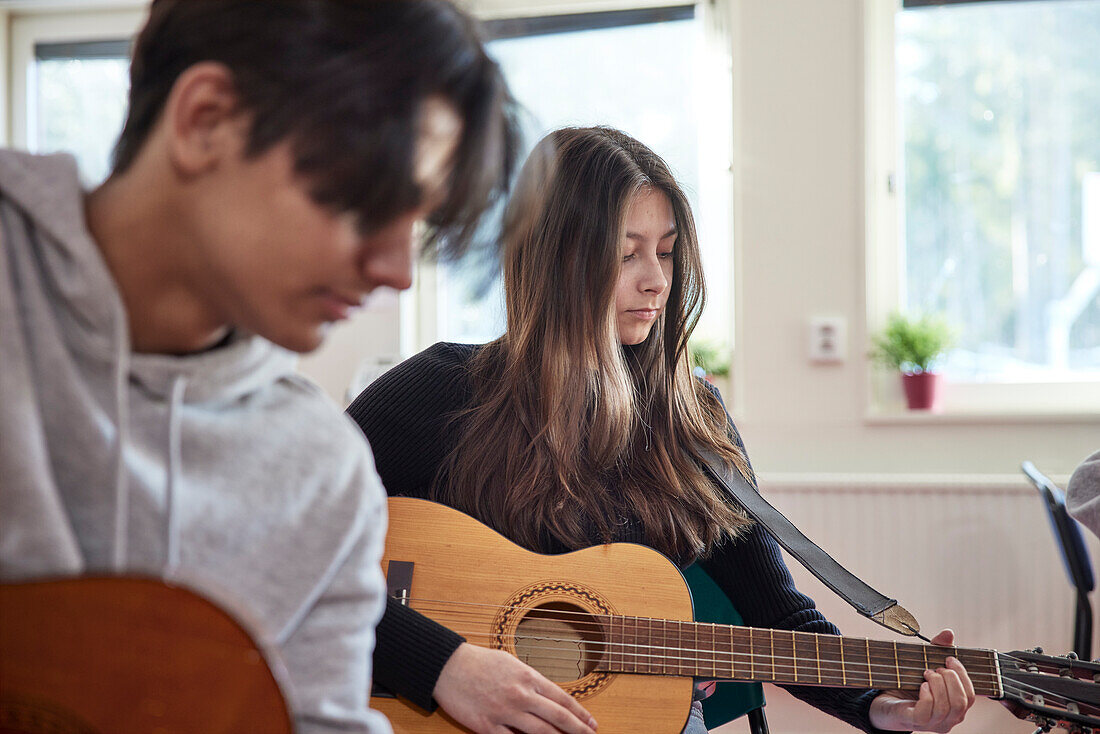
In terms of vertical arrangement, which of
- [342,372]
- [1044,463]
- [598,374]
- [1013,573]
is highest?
[598,374]

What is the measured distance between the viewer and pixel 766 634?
4.26 feet

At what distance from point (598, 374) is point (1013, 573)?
1.84m

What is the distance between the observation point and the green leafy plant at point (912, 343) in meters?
2.80

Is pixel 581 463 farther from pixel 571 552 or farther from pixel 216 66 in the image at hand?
pixel 216 66

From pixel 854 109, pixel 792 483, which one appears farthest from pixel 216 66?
pixel 854 109

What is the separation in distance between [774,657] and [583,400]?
471mm

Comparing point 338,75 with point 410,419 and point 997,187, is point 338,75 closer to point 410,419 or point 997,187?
point 410,419

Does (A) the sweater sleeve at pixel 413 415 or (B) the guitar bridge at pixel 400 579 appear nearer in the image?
(B) the guitar bridge at pixel 400 579

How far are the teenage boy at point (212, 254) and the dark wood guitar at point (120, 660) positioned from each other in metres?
0.07

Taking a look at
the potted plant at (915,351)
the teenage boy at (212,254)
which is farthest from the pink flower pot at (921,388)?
the teenage boy at (212,254)

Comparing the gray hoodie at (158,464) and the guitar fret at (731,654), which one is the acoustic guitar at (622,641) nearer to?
the guitar fret at (731,654)

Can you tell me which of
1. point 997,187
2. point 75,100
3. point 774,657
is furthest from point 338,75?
point 75,100

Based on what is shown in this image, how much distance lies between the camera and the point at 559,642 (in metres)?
1.29

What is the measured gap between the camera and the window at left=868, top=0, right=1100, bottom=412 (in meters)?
2.98
